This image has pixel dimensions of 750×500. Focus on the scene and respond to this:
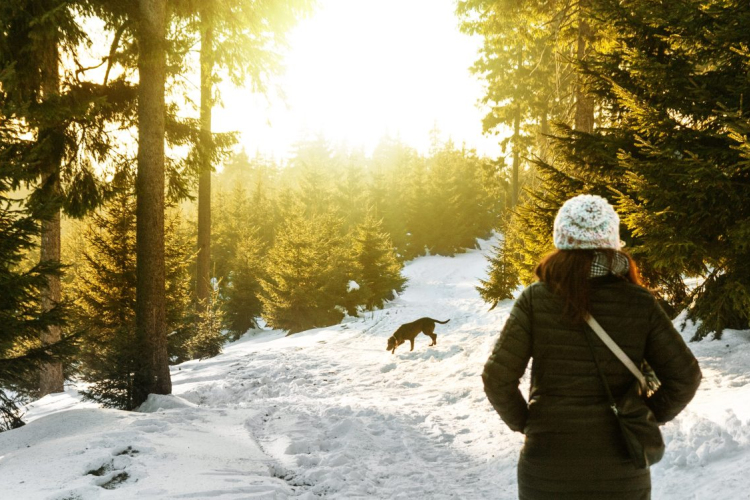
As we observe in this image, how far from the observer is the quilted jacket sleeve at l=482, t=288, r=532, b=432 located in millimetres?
2438

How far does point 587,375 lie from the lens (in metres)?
2.32

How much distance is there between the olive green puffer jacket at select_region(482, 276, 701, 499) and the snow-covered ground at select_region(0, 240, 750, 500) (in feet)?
8.46

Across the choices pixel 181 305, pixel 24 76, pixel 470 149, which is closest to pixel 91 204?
pixel 24 76

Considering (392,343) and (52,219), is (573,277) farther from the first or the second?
(392,343)

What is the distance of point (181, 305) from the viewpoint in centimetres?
1616

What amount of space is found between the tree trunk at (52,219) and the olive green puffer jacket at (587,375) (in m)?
7.05

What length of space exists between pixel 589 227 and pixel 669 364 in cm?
78

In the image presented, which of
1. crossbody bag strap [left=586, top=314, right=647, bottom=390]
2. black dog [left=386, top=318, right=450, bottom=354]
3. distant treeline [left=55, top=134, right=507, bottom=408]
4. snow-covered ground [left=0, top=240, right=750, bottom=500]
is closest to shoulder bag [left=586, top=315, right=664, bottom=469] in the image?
crossbody bag strap [left=586, top=314, right=647, bottom=390]

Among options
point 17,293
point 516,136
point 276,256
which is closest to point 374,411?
point 17,293

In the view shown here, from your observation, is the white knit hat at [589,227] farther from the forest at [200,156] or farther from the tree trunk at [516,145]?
the tree trunk at [516,145]

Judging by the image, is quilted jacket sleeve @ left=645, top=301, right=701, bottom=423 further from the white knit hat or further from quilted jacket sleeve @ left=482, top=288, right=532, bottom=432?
quilted jacket sleeve @ left=482, top=288, right=532, bottom=432

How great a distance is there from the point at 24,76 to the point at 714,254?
11756 mm

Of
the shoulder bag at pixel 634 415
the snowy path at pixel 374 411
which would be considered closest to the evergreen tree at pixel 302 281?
the snowy path at pixel 374 411

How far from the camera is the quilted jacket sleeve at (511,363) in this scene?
8.00ft
